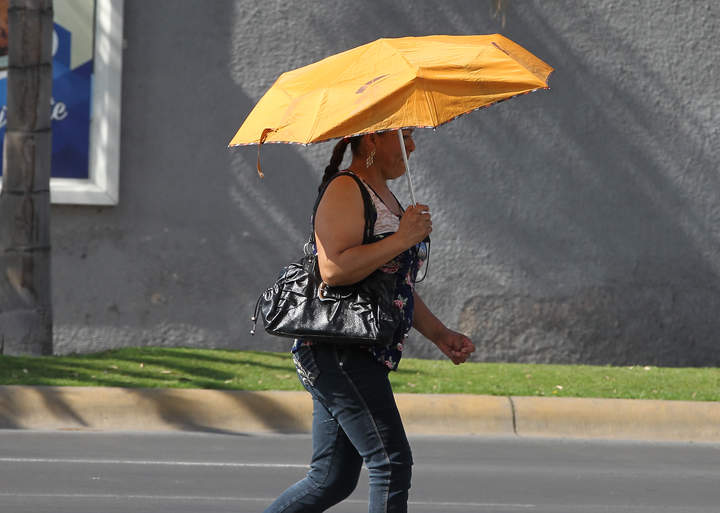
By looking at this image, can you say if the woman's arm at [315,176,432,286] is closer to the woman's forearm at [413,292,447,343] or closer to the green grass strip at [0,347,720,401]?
the woman's forearm at [413,292,447,343]

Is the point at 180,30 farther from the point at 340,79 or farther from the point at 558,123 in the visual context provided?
the point at 340,79

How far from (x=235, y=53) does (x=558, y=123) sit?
10.7ft

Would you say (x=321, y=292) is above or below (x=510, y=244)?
above

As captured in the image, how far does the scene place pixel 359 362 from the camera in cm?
388

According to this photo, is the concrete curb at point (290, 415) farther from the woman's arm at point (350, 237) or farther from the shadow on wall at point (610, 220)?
the woman's arm at point (350, 237)

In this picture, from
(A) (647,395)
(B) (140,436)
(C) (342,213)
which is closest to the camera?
(C) (342,213)

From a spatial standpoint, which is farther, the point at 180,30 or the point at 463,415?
the point at 180,30

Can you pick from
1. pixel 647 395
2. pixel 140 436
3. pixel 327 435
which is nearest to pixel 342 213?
pixel 327 435

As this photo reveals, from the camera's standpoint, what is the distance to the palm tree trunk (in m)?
10.4

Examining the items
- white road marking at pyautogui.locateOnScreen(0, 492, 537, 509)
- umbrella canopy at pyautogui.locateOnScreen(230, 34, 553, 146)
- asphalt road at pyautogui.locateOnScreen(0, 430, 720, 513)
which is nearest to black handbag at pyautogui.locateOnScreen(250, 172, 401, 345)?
umbrella canopy at pyautogui.locateOnScreen(230, 34, 553, 146)

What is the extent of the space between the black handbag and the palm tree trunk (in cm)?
693

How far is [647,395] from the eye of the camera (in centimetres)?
923

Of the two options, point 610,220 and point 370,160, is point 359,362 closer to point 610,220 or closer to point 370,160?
point 370,160

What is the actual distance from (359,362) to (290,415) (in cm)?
495
